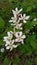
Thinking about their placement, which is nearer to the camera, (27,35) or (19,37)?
(19,37)

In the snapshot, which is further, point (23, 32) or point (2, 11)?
point (2, 11)

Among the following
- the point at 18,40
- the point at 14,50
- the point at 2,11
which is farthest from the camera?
the point at 2,11

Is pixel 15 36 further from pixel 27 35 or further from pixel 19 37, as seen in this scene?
pixel 27 35

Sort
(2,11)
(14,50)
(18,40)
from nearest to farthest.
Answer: (18,40)
(14,50)
(2,11)

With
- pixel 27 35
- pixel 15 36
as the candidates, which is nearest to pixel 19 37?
pixel 15 36

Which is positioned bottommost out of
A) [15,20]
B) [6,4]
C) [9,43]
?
[9,43]

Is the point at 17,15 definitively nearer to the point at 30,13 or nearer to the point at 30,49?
the point at 30,13

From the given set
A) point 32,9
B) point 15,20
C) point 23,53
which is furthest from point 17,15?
point 23,53

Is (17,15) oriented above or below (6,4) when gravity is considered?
below
